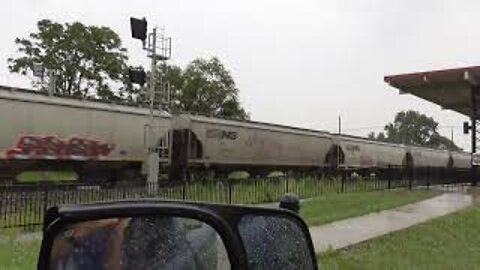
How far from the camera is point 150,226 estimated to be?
318 cm

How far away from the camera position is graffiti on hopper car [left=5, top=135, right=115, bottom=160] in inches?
1031

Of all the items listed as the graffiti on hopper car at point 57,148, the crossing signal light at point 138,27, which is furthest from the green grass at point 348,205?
the graffiti on hopper car at point 57,148

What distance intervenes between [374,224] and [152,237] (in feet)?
45.5

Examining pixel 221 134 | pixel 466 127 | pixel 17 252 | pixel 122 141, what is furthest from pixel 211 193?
pixel 466 127

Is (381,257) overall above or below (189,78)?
below

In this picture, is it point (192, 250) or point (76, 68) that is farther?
point (76, 68)

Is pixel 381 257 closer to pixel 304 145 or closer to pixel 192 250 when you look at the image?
pixel 192 250

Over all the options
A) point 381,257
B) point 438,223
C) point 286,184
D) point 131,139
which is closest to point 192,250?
point 381,257

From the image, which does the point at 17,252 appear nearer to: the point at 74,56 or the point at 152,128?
the point at 152,128

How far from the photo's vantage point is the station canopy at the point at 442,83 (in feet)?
120

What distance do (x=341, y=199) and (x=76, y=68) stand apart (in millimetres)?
43654

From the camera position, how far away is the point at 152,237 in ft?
10.5

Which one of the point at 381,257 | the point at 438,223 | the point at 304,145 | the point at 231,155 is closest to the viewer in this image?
the point at 381,257

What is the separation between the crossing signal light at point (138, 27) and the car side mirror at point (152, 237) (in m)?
22.8
